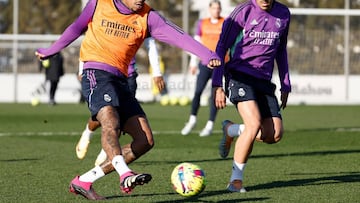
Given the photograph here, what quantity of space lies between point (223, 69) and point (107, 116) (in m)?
1.66

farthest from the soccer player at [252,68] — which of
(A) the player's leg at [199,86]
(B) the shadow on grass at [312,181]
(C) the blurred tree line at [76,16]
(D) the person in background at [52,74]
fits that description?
(C) the blurred tree line at [76,16]

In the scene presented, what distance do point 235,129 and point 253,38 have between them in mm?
1423

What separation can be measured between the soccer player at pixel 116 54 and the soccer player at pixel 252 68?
1.01 m

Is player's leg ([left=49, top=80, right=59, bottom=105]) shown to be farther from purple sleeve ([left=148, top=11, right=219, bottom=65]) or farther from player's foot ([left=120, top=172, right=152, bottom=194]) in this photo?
player's foot ([left=120, top=172, right=152, bottom=194])

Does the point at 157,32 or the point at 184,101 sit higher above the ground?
the point at 157,32

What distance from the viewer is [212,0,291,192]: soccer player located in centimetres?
963

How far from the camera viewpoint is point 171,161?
1289cm

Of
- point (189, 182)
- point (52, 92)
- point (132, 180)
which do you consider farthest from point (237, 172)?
point (52, 92)

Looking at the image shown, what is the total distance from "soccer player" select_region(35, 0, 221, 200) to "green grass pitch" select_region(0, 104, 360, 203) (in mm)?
461

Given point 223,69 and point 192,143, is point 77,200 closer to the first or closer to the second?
point 223,69

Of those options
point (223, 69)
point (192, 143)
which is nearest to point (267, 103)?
point (223, 69)

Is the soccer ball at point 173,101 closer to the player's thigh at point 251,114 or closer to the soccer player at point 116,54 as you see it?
the player's thigh at point 251,114

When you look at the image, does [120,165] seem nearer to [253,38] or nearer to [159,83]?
[159,83]

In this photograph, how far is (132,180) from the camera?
7727mm
